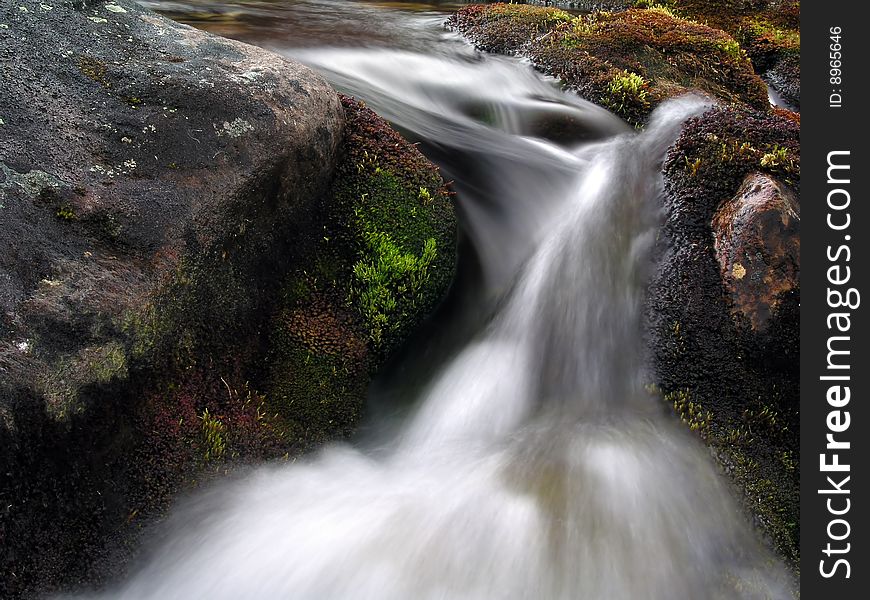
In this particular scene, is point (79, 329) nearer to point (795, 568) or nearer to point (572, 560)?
point (572, 560)

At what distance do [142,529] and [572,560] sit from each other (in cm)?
297

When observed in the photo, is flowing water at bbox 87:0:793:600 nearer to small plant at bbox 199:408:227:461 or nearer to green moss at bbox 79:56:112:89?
small plant at bbox 199:408:227:461

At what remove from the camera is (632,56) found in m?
9.51

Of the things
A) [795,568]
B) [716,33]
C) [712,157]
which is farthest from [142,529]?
[716,33]

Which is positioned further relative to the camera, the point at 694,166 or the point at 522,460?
the point at 694,166

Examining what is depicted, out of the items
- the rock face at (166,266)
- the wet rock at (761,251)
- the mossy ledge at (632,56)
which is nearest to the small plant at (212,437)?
the rock face at (166,266)

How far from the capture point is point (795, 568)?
478 cm

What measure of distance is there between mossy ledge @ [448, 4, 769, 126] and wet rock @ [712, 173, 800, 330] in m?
2.63

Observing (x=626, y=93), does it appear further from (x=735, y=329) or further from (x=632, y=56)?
(x=735, y=329)

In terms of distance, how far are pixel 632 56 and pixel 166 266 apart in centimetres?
764

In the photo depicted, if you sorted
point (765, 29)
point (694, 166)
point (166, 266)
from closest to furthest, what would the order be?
point (166, 266)
point (694, 166)
point (765, 29)

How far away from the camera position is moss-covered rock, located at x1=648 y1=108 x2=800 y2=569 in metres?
5.34

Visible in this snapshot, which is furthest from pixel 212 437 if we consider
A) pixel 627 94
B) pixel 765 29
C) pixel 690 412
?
pixel 765 29

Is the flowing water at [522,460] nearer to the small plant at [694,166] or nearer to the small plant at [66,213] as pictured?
the small plant at [694,166]
